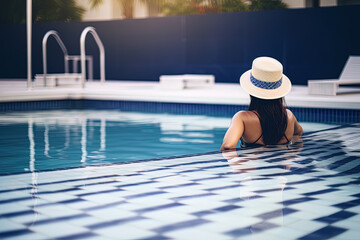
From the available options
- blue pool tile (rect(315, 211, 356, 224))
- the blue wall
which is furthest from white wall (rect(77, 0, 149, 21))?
blue pool tile (rect(315, 211, 356, 224))

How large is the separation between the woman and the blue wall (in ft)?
28.6

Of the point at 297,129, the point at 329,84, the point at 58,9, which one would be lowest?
the point at 297,129

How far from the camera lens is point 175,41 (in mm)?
15336

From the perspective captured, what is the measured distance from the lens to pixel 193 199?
3.05m

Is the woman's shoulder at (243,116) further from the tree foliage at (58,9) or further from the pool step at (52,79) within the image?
the tree foliage at (58,9)

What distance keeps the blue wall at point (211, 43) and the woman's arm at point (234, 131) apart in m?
8.89

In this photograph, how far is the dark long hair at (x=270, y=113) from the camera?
414 centimetres

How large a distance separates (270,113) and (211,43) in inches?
421

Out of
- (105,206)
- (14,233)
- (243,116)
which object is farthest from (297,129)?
(14,233)

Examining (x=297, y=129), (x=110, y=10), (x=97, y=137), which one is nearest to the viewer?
(x=297, y=129)

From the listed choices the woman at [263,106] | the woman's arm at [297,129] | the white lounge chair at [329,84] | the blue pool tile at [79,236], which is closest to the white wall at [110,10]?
the white lounge chair at [329,84]

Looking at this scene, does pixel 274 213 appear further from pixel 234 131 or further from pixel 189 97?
pixel 189 97

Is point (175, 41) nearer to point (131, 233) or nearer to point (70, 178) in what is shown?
point (70, 178)

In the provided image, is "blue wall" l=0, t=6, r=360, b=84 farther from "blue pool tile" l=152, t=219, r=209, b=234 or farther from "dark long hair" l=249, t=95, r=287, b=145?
"blue pool tile" l=152, t=219, r=209, b=234
